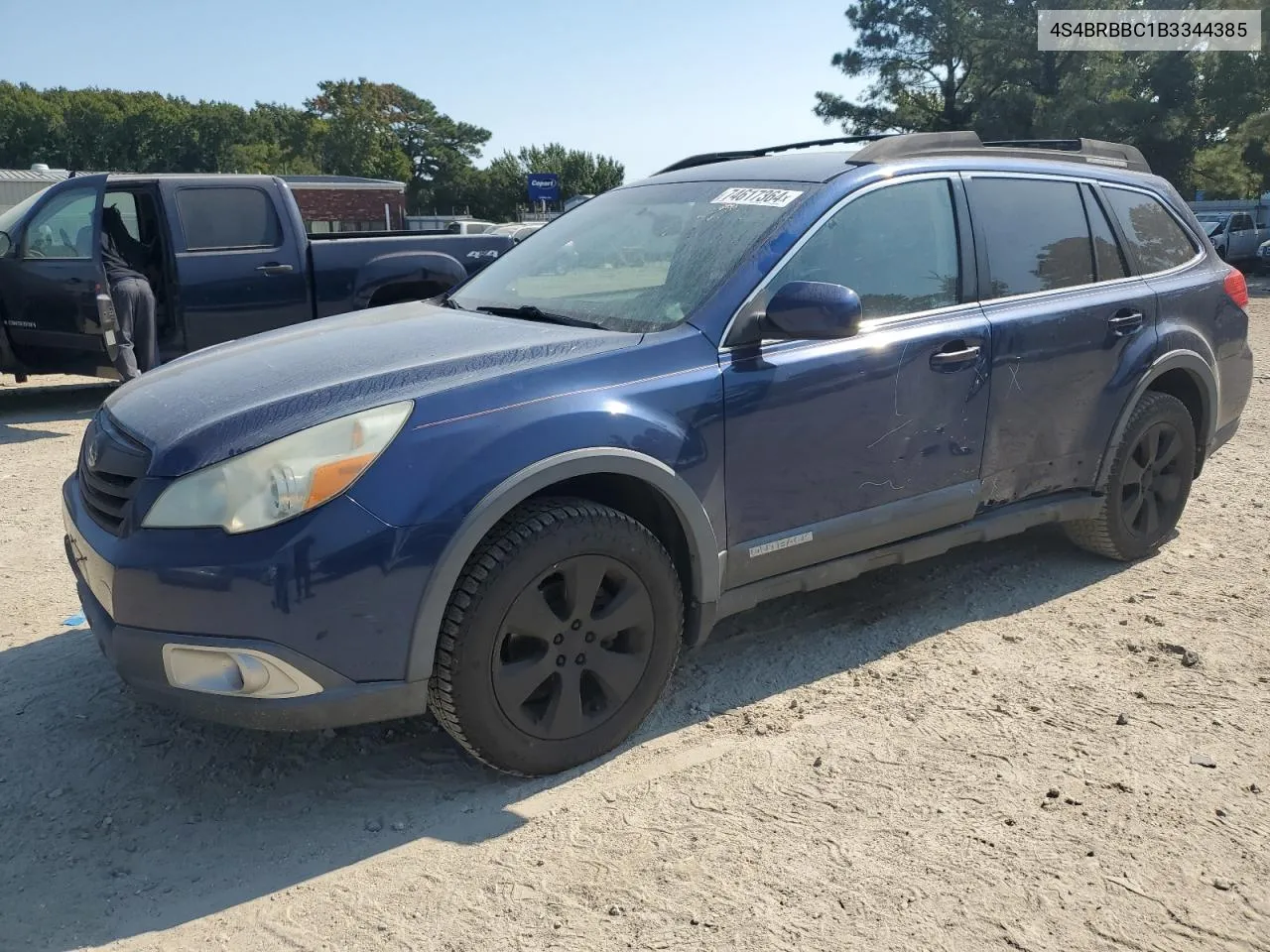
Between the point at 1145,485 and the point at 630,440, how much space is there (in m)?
2.89

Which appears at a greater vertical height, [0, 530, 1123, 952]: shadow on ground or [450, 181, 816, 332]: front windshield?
[450, 181, 816, 332]: front windshield

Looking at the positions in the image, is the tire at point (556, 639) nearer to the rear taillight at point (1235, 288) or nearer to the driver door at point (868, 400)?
the driver door at point (868, 400)

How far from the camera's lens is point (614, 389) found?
298cm

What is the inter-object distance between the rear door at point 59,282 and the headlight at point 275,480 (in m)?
6.24

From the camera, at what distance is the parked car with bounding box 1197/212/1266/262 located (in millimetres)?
25422

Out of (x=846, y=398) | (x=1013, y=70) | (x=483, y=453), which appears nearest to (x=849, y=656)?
(x=846, y=398)

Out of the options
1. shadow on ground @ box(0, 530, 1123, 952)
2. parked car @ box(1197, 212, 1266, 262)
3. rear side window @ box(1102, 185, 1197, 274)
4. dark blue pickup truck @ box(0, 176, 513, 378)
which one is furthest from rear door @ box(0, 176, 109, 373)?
parked car @ box(1197, 212, 1266, 262)

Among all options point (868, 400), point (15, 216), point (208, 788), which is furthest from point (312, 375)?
point (15, 216)

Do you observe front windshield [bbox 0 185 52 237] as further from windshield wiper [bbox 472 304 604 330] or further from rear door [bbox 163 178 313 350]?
windshield wiper [bbox 472 304 604 330]

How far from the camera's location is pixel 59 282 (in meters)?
8.23

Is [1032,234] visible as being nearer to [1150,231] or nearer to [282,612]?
[1150,231]

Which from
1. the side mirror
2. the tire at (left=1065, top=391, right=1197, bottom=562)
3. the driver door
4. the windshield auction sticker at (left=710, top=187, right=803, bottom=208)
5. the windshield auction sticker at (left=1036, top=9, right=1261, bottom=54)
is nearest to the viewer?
the side mirror

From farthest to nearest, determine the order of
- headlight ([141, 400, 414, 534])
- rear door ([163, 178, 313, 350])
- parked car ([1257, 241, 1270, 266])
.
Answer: parked car ([1257, 241, 1270, 266])
rear door ([163, 178, 313, 350])
headlight ([141, 400, 414, 534])

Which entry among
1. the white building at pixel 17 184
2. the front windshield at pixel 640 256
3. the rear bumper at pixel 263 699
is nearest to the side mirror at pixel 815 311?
the front windshield at pixel 640 256
